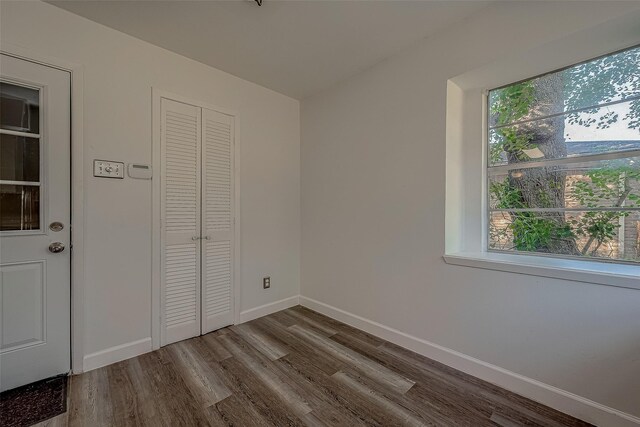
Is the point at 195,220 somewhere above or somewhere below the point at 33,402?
above

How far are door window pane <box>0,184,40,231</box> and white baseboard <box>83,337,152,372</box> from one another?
39.2 inches

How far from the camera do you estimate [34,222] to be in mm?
1763

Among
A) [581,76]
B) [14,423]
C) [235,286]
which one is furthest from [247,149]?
[581,76]

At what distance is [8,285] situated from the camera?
1670 millimetres

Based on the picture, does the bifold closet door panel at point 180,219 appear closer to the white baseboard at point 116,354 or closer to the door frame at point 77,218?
the white baseboard at point 116,354

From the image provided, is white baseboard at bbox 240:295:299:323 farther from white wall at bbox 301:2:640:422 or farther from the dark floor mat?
the dark floor mat

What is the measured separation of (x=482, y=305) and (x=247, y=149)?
2478mm

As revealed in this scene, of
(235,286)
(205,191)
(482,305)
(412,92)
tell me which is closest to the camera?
(482,305)

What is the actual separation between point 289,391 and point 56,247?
1.85 m

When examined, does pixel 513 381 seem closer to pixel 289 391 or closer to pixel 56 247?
pixel 289 391

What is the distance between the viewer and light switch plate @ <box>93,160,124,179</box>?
6.37 feet

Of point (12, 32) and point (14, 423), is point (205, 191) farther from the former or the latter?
point (14, 423)

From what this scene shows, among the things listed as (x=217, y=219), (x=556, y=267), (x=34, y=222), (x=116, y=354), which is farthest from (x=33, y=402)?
(x=556, y=267)

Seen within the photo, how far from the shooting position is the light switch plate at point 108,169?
1.94 m
